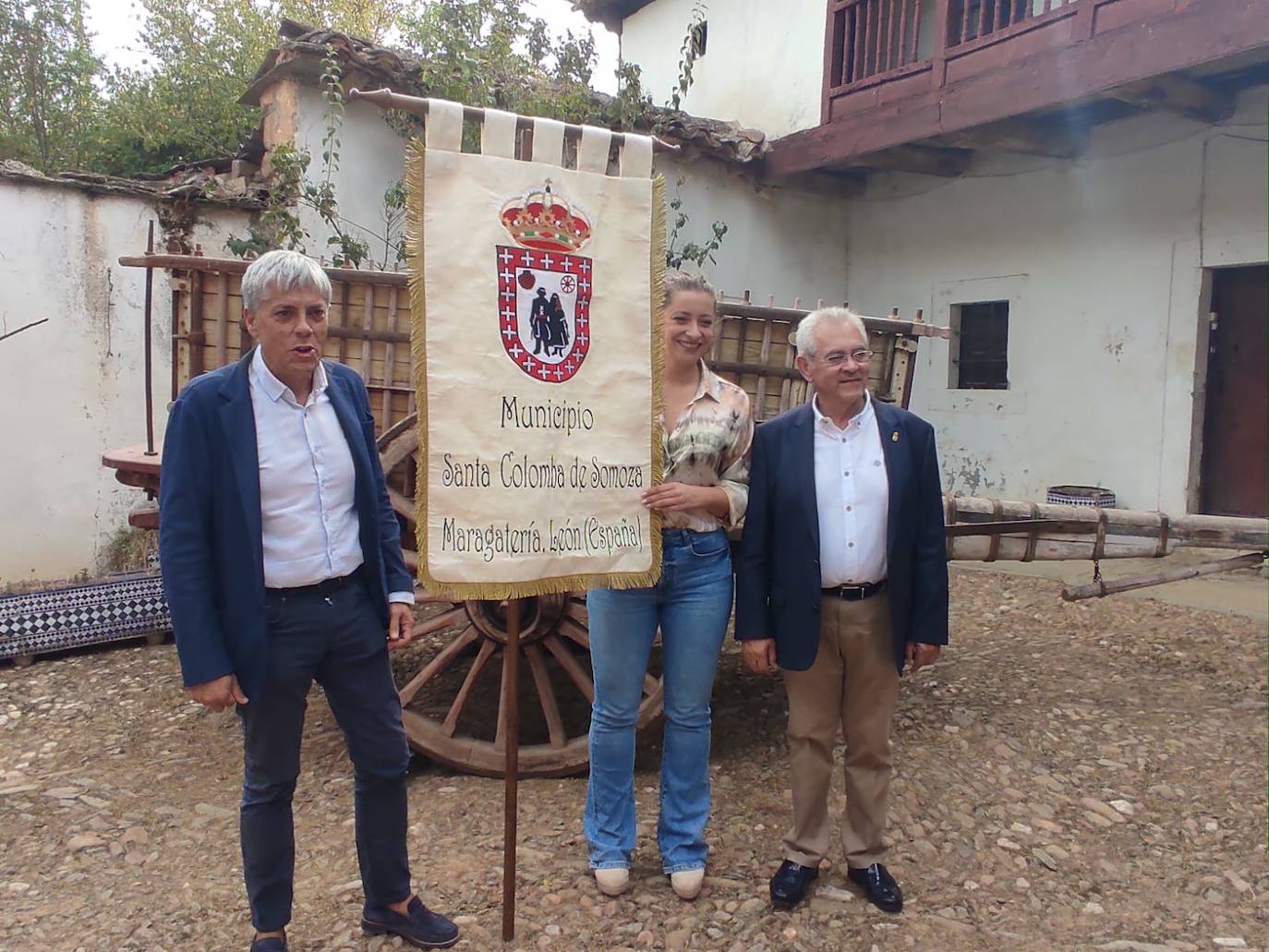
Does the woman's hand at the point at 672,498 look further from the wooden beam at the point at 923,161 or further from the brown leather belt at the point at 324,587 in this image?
the wooden beam at the point at 923,161

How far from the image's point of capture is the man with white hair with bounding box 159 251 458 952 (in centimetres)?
205

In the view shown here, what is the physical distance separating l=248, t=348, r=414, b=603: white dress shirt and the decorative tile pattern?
3.22m

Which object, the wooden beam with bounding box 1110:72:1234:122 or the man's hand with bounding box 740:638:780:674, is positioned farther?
the wooden beam with bounding box 1110:72:1234:122

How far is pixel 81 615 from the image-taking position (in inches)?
194

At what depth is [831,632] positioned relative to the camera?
253 centimetres

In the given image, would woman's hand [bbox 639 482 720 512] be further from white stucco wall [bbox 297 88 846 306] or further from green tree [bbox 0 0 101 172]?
green tree [bbox 0 0 101 172]

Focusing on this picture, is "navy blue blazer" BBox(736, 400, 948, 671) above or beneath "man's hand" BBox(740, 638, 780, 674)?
above

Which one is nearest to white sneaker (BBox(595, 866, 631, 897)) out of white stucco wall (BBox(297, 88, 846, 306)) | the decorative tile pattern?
the decorative tile pattern

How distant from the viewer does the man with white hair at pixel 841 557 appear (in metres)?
2.47

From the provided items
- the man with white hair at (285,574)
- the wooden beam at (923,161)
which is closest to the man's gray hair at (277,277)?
the man with white hair at (285,574)

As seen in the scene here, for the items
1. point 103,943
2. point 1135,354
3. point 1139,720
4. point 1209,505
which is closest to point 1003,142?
point 1135,354

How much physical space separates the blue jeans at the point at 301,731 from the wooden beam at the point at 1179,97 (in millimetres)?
6082

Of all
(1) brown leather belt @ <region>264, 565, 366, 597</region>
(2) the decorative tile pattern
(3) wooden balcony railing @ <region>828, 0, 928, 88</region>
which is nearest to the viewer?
(1) brown leather belt @ <region>264, 565, 366, 597</region>

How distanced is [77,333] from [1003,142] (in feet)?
22.4
